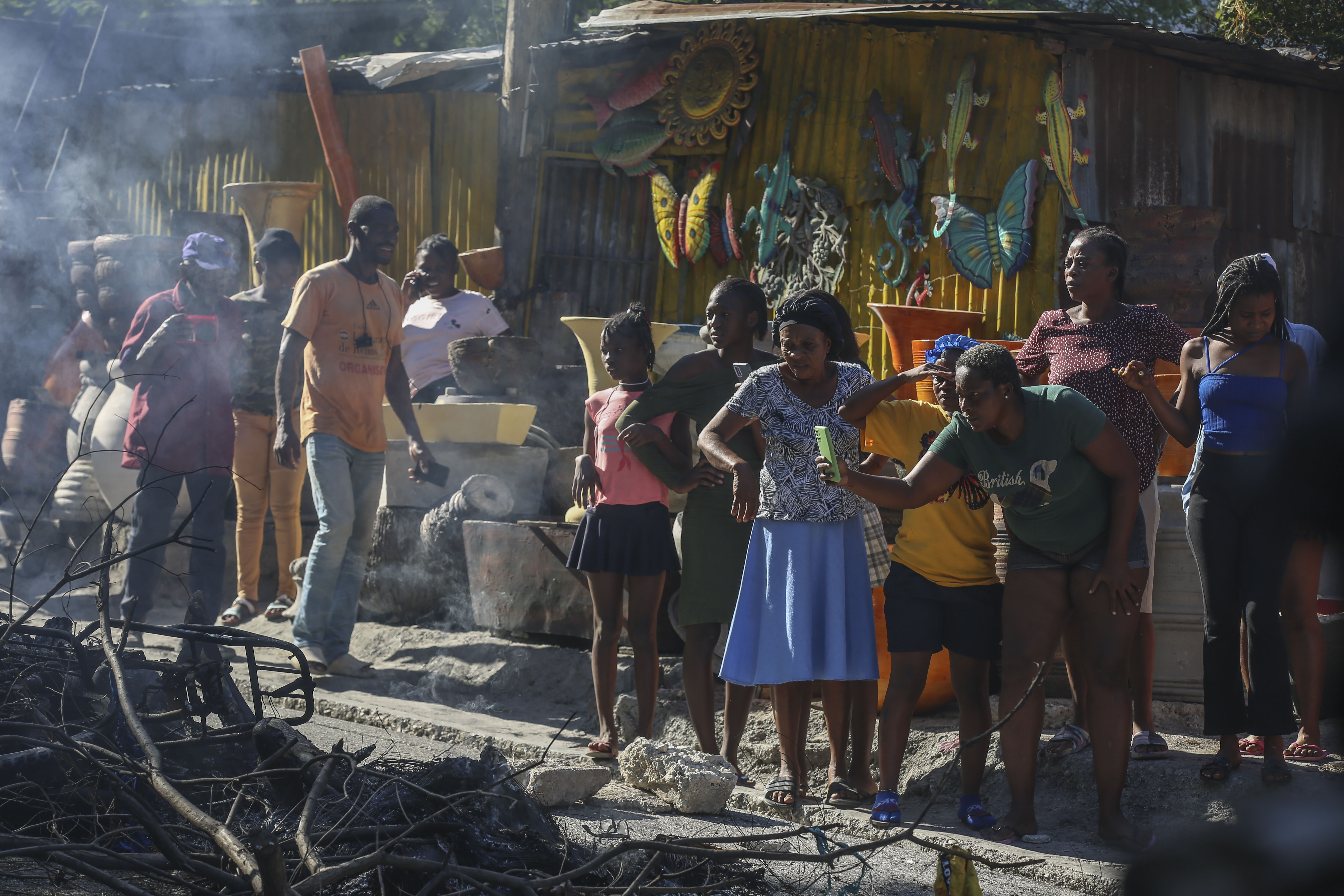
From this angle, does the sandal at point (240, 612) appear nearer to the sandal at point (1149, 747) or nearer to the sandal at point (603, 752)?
the sandal at point (603, 752)

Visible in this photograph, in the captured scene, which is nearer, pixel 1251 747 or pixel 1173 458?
pixel 1251 747

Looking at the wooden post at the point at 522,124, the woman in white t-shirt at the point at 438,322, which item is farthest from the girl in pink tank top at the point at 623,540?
the wooden post at the point at 522,124

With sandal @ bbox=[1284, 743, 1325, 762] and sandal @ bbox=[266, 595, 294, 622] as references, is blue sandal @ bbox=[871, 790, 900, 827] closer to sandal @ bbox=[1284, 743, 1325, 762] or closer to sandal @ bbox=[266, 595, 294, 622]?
sandal @ bbox=[1284, 743, 1325, 762]

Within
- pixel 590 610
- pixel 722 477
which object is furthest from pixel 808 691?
pixel 590 610

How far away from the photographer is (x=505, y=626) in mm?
7062

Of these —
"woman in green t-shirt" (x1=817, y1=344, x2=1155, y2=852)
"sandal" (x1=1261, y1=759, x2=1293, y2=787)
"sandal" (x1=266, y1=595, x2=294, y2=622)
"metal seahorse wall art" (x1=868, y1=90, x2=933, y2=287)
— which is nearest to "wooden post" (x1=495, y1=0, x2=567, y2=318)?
"metal seahorse wall art" (x1=868, y1=90, x2=933, y2=287)

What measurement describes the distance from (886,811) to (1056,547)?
1.08m

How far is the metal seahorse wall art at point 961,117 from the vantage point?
28.5 feet

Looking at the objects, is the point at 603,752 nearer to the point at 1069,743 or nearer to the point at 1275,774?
the point at 1069,743

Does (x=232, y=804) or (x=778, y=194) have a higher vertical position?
(x=778, y=194)

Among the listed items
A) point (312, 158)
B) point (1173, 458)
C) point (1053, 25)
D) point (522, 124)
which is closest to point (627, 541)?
point (1173, 458)

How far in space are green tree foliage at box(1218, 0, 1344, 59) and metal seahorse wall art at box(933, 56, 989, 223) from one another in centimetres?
311

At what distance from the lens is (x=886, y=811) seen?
439 centimetres

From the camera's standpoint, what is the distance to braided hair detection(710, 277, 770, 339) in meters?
5.20
